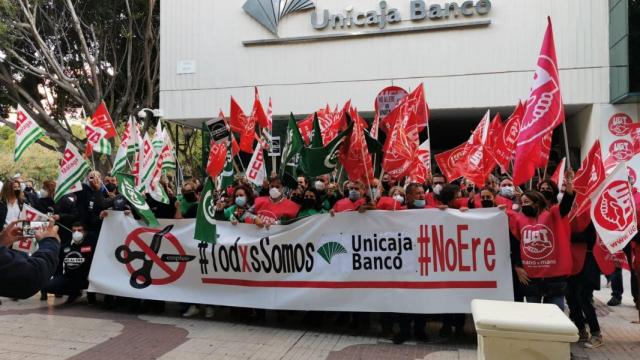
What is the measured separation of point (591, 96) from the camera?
16.0 m

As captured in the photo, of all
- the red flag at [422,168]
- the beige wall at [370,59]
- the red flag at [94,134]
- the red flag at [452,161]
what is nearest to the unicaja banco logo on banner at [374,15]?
the beige wall at [370,59]

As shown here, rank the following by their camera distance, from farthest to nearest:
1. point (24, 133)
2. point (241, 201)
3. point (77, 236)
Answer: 1. point (24, 133)
2. point (77, 236)
3. point (241, 201)

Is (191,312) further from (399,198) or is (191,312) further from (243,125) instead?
(243,125)

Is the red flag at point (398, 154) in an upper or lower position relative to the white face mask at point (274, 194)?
upper

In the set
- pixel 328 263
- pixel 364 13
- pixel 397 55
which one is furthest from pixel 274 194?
pixel 364 13

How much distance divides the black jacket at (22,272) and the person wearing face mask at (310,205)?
4149 mm

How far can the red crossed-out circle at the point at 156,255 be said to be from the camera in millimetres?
6836

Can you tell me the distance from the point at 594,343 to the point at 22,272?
18.1ft

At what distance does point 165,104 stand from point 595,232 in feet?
56.5

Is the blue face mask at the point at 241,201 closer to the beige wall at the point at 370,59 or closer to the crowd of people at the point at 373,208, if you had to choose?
the crowd of people at the point at 373,208

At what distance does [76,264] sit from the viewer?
748cm

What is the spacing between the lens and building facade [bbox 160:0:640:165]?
52.4ft

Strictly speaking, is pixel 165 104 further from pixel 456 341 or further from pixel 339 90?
pixel 456 341

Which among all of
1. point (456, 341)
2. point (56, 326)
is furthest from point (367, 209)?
point (56, 326)
